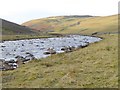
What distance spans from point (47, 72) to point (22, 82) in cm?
323

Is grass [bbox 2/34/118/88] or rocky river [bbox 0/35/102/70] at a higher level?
grass [bbox 2/34/118/88]

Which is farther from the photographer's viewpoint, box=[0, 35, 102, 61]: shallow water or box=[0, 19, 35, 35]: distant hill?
box=[0, 19, 35, 35]: distant hill

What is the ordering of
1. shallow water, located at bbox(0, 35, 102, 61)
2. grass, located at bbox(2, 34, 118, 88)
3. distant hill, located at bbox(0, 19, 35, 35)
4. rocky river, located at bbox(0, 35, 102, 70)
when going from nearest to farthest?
grass, located at bbox(2, 34, 118, 88)
rocky river, located at bbox(0, 35, 102, 70)
shallow water, located at bbox(0, 35, 102, 61)
distant hill, located at bbox(0, 19, 35, 35)

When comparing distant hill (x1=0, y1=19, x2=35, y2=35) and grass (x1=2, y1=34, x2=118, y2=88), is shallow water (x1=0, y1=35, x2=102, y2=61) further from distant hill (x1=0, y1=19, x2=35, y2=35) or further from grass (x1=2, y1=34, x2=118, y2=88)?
distant hill (x1=0, y1=19, x2=35, y2=35)

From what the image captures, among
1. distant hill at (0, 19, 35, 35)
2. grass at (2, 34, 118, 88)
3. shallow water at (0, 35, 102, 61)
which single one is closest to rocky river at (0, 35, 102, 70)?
shallow water at (0, 35, 102, 61)

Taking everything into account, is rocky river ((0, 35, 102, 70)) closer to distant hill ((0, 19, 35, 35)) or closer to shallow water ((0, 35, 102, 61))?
shallow water ((0, 35, 102, 61))

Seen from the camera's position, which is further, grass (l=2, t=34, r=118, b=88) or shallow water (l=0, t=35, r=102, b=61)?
shallow water (l=0, t=35, r=102, b=61)

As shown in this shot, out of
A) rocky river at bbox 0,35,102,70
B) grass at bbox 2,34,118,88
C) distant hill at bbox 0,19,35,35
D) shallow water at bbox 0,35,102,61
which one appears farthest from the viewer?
distant hill at bbox 0,19,35,35

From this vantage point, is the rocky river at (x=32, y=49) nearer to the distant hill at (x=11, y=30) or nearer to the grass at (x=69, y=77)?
the grass at (x=69, y=77)

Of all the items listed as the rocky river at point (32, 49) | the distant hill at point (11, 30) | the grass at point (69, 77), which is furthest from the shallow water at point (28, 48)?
the distant hill at point (11, 30)

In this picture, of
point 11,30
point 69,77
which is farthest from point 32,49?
point 11,30

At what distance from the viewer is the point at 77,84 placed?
18.8 meters

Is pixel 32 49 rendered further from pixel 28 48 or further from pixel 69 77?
pixel 69 77

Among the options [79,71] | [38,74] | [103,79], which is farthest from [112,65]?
[38,74]
